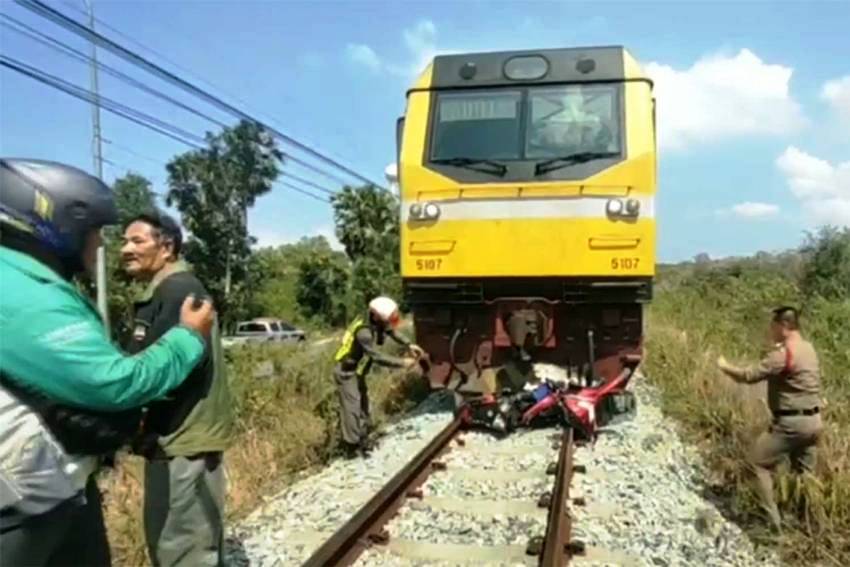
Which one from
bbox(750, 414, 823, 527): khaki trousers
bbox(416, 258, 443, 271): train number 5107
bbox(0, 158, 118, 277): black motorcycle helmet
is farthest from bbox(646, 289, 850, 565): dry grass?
bbox(0, 158, 118, 277): black motorcycle helmet

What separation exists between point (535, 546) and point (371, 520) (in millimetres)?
999

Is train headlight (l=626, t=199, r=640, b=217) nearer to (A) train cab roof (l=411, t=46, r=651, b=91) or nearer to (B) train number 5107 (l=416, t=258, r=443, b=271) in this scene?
(A) train cab roof (l=411, t=46, r=651, b=91)

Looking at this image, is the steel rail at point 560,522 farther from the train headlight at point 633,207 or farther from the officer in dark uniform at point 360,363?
the train headlight at point 633,207

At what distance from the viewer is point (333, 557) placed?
4.53m

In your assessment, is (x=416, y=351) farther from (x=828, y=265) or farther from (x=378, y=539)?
(x=828, y=265)

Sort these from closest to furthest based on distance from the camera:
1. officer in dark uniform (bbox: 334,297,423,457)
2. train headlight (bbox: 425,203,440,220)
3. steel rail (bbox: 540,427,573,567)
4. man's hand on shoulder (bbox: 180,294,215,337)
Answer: man's hand on shoulder (bbox: 180,294,215,337) → steel rail (bbox: 540,427,573,567) → officer in dark uniform (bbox: 334,297,423,457) → train headlight (bbox: 425,203,440,220)

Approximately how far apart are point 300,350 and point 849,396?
9.28 metres

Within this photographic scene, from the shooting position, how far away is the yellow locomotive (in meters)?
8.19

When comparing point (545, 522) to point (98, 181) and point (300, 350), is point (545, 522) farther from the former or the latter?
point (300, 350)

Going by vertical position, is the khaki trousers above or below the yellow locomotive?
below

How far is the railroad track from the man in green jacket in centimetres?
227

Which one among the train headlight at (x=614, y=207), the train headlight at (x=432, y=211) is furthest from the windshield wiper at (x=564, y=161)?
the train headlight at (x=432, y=211)

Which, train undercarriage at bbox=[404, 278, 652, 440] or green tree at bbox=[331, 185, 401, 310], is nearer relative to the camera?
train undercarriage at bbox=[404, 278, 652, 440]

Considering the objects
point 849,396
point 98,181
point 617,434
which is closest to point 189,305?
point 98,181
